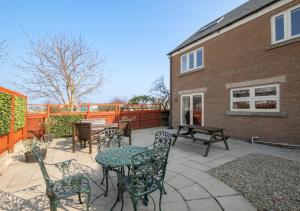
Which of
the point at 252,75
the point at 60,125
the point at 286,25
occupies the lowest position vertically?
the point at 60,125

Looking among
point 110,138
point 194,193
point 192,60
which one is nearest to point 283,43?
point 192,60

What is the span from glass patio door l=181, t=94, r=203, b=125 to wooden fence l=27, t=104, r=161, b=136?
9.35 ft

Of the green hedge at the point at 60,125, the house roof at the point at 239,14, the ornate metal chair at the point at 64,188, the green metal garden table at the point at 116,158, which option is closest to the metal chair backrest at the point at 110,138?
the green metal garden table at the point at 116,158

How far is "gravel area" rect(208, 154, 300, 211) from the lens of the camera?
2.69m

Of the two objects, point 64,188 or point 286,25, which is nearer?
point 64,188

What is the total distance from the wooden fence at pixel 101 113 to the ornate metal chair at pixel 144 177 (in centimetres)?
716

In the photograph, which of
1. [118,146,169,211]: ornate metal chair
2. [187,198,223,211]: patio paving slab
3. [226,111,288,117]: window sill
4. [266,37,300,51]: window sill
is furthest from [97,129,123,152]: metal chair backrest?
[266,37,300,51]: window sill

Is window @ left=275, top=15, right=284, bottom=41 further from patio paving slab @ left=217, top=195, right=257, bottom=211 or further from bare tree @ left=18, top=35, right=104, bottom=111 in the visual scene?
bare tree @ left=18, top=35, right=104, bottom=111

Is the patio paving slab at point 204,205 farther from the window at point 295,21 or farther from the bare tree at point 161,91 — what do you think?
the bare tree at point 161,91

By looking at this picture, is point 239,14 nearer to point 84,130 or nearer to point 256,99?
point 256,99

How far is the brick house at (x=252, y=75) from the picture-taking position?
19.8ft

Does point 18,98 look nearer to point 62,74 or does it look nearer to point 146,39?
point 62,74

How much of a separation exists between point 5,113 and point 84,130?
2.36m

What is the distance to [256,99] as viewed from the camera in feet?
23.0
